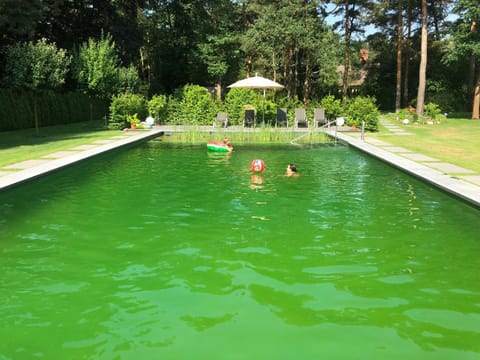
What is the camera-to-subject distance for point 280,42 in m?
31.2

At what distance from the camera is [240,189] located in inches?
381

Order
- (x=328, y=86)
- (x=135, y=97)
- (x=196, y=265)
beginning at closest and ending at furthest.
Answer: (x=196, y=265)
(x=135, y=97)
(x=328, y=86)

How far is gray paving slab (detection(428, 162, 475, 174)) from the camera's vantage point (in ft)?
33.4

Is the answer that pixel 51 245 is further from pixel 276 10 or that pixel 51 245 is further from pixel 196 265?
pixel 276 10

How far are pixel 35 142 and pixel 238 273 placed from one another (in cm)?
1401

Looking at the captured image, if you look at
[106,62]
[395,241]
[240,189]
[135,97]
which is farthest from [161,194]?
[106,62]

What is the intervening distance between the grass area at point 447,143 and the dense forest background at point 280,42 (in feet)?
28.3

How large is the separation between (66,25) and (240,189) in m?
31.1

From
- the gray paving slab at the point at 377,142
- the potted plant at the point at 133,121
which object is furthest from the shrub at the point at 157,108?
the gray paving slab at the point at 377,142

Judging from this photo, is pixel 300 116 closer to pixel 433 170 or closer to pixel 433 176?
pixel 433 170

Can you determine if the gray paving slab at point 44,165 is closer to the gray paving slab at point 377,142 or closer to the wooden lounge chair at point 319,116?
the gray paving slab at point 377,142

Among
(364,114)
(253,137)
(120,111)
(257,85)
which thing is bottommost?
(253,137)

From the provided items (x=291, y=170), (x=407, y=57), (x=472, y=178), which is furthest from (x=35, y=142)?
(x=407, y=57)

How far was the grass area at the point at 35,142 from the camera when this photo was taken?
13.0 meters
